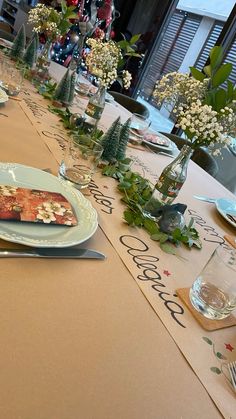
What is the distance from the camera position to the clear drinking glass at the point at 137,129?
5.59ft

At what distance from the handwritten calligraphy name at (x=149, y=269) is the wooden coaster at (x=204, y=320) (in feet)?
0.06

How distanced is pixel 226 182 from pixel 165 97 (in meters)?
1.98

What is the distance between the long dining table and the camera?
44 cm

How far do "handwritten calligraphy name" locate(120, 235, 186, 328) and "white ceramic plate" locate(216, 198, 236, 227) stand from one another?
52cm

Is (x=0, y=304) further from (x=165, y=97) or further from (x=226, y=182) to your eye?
(x=226, y=182)

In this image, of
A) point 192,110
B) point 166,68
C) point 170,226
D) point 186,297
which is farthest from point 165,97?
point 166,68

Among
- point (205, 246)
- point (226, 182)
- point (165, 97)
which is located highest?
point (165, 97)

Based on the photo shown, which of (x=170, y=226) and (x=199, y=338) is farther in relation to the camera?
(x=170, y=226)

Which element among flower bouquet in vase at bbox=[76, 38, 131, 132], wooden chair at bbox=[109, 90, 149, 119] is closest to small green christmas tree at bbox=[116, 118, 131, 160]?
flower bouquet in vase at bbox=[76, 38, 131, 132]

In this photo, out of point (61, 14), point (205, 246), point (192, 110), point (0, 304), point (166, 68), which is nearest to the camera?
point (0, 304)

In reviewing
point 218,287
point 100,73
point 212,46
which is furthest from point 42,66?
point 212,46

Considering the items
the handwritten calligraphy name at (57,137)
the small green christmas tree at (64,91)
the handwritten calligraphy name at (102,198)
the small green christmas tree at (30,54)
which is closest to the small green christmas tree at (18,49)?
the small green christmas tree at (30,54)

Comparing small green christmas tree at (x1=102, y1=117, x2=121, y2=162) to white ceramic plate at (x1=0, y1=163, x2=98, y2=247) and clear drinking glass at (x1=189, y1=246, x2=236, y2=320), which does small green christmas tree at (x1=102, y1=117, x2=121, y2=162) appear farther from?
clear drinking glass at (x1=189, y1=246, x2=236, y2=320)

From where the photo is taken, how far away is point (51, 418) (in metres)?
0.40
